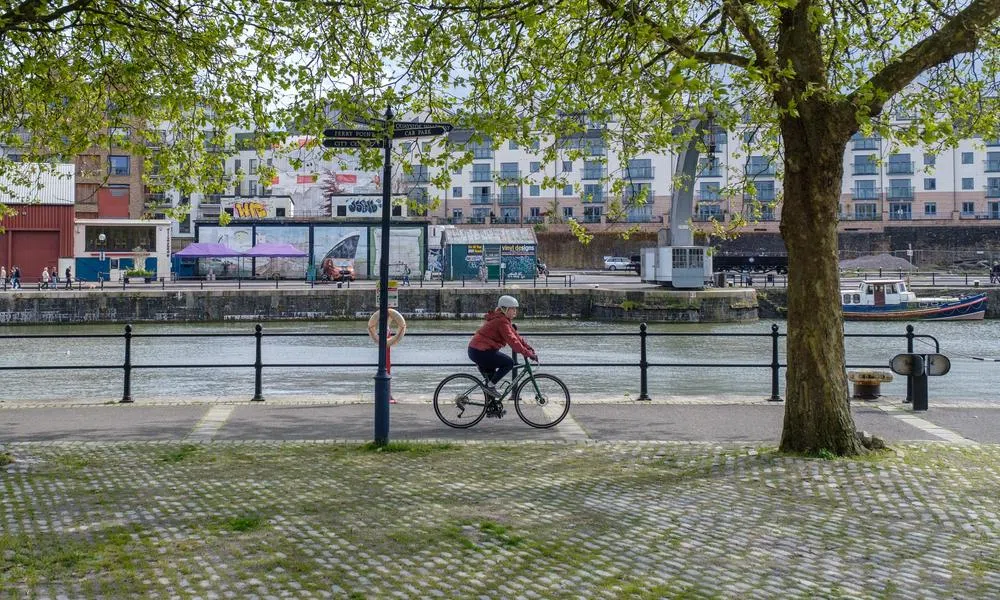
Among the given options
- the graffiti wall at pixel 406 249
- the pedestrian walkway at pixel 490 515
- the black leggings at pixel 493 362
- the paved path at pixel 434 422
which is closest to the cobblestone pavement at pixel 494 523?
the pedestrian walkway at pixel 490 515

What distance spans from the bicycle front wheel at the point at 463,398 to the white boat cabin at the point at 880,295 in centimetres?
4038

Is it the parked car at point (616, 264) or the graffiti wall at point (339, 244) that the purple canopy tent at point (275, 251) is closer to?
the graffiti wall at point (339, 244)

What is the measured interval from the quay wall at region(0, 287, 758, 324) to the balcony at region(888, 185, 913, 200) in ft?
168

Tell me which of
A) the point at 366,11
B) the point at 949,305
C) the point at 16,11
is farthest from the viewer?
the point at 949,305

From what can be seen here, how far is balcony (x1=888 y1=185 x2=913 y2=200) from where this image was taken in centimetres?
9056

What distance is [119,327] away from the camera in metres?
43.4

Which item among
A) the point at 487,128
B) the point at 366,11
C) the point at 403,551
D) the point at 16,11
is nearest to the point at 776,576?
the point at 403,551

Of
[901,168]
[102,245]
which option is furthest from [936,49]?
[901,168]

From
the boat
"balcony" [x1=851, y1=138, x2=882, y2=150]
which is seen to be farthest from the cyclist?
"balcony" [x1=851, y1=138, x2=882, y2=150]

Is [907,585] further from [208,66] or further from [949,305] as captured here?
[949,305]

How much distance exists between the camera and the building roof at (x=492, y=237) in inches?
2298

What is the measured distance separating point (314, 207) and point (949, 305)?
148ft

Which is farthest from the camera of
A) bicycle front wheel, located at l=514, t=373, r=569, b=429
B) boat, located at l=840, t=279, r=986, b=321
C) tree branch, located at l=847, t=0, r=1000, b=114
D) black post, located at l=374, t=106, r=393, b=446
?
boat, located at l=840, t=279, r=986, b=321

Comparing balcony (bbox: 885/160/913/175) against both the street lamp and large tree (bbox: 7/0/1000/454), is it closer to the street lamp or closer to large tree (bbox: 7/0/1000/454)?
the street lamp
